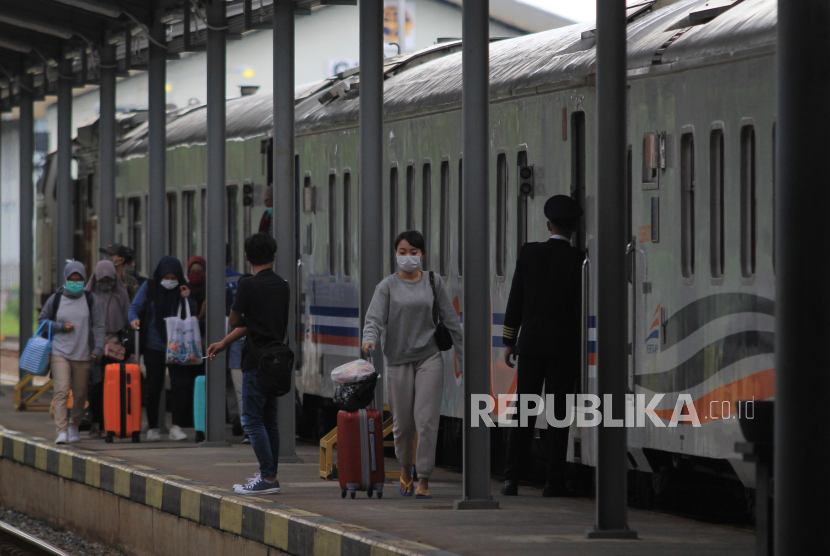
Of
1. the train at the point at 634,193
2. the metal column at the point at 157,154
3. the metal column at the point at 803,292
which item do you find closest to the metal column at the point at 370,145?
the train at the point at 634,193

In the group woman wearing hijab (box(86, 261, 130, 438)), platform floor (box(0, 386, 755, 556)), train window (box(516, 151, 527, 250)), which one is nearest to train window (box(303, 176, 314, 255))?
woman wearing hijab (box(86, 261, 130, 438))

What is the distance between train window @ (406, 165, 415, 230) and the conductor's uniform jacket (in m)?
2.92

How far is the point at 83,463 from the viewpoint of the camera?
12.0 meters

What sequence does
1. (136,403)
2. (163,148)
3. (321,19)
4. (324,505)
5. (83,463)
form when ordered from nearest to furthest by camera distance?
(324,505) < (83,463) < (136,403) < (163,148) < (321,19)

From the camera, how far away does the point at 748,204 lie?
8.42m

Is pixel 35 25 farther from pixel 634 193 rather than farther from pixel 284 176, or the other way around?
pixel 634 193

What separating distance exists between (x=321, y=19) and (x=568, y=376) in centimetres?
3947

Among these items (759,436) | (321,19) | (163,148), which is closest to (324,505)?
(759,436)

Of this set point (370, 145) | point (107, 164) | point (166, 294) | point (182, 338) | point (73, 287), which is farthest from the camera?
point (107, 164)

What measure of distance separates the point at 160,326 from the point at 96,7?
118 inches

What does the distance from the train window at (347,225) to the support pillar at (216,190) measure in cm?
140

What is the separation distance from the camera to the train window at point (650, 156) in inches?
364

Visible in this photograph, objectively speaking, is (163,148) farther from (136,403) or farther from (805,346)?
(805,346)

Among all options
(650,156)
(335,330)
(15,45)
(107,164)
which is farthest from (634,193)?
(15,45)
